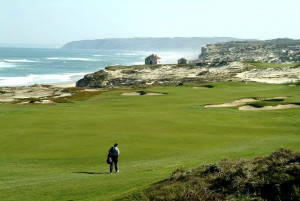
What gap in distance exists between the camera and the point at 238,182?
31.0 feet

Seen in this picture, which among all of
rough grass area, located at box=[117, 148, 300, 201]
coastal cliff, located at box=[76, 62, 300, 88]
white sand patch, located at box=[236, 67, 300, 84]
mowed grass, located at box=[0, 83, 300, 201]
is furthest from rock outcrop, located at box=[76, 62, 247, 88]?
rough grass area, located at box=[117, 148, 300, 201]

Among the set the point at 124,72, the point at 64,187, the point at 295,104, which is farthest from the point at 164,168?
the point at 124,72

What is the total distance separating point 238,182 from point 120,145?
41.4ft

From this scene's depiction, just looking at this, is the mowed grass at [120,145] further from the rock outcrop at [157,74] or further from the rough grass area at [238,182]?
the rock outcrop at [157,74]

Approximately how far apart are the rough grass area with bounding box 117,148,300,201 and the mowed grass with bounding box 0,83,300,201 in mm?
1896

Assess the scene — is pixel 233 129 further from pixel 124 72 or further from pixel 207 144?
pixel 124 72

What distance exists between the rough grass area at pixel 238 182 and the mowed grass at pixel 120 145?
1896mm

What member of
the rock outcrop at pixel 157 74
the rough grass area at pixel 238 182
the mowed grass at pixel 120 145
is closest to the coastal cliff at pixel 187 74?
the rock outcrop at pixel 157 74

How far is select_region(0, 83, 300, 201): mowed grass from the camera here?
14.5 m

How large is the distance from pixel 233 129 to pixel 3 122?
18.4m

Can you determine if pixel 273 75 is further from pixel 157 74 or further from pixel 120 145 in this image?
pixel 120 145

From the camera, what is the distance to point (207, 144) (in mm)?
21422

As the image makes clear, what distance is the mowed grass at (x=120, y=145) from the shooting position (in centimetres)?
1453

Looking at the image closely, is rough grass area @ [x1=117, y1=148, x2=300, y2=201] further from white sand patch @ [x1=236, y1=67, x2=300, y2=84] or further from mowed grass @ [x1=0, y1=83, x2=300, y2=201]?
white sand patch @ [x1=236, y1=67, x2=300, y2=84]
